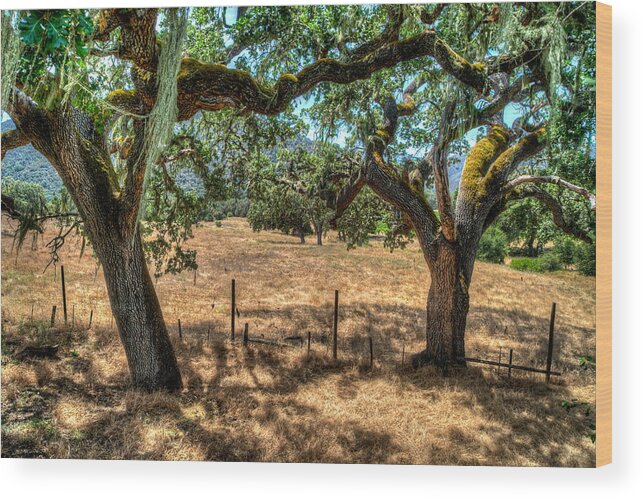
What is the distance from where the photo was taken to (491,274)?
6.16 m

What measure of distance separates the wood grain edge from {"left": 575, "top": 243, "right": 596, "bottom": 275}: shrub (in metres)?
0.32

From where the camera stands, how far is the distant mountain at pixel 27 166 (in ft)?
12.5

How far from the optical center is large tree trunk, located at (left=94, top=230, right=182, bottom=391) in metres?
3.62

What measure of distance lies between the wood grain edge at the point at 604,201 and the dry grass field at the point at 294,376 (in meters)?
0.25

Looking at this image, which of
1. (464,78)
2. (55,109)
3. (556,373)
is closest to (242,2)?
(55,109)

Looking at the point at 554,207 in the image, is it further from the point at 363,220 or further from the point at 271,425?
the point at 271,425

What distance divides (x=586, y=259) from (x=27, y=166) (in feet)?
17.1

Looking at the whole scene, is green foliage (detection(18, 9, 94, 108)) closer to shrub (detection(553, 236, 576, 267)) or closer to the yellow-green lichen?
the yellow-green lichen

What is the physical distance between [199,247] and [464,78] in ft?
13.4

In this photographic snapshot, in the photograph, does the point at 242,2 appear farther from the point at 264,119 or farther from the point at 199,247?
the point at 199,247

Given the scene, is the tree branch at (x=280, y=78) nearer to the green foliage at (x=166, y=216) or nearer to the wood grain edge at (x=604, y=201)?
the wood grain edge at (x=604, y=201)

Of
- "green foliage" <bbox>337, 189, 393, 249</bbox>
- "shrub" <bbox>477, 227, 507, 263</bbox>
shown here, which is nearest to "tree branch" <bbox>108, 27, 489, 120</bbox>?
"green foliage" <bbox>337, 189, 393, 249</bbox>

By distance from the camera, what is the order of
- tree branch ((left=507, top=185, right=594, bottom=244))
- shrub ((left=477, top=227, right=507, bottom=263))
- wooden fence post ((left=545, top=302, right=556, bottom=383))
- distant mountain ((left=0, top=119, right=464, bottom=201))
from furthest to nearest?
Answer: shrub ((left=477, top=227, right=507, bottom=263)), tree branch ((left=507, top=185, right=594, bottom=244)), wooden fence post ((left=545, top=302, right=556, bottom=383)), distant mountain ((left=0, top=119, right=464, bottom=201))

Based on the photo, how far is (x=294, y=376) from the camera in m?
4.27
